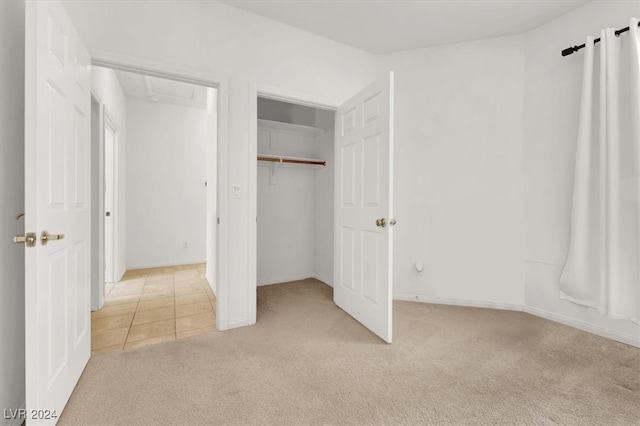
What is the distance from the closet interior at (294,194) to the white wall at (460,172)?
3.15 ft

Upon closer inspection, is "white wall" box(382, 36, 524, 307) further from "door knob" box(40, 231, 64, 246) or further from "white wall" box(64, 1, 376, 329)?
"door knob" box(40, 231, 64, 246)

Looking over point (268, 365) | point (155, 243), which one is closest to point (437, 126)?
point (268, 365)

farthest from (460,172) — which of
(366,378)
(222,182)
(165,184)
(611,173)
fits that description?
(165,184)

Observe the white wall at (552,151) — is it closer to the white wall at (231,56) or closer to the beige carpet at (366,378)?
the beige carpet at (366,378)

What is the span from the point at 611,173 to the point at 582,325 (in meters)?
1.27

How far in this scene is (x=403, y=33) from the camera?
283cm

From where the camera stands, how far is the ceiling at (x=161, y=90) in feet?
12.7

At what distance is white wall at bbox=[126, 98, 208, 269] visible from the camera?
4641 millimetres

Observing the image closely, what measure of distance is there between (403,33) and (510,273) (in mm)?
2612

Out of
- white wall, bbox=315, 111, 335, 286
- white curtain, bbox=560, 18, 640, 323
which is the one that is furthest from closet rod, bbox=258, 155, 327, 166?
white curtain, bbox=560, 18, 640, 323

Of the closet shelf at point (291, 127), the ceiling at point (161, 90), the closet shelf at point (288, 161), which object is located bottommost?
the closet shelf at point (288, 161)

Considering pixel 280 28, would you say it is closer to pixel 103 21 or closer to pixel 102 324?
pixel 103 21

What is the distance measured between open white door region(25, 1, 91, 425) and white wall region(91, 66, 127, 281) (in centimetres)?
170

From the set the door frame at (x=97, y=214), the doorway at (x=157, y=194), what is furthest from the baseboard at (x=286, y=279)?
the door frame at (x=97, y=214)
